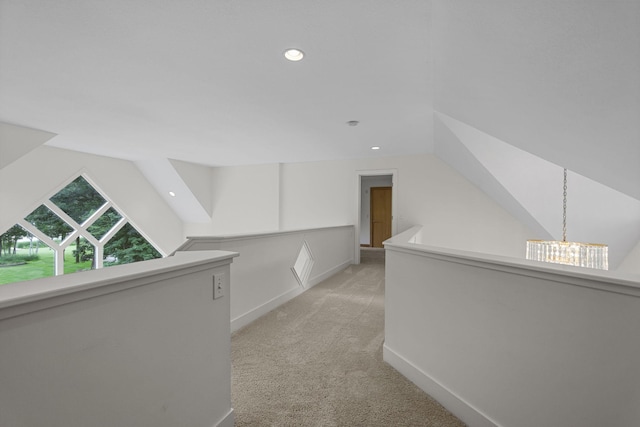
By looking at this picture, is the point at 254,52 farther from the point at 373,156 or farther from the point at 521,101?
the point at 373,156

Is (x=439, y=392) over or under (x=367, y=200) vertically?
under

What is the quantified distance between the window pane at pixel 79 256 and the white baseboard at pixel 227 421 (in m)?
6.05

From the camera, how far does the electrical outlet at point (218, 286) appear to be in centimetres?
142

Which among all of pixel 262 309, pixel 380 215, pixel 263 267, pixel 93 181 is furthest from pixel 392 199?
pixel 93 181

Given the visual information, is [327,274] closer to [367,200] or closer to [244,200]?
[244,200]

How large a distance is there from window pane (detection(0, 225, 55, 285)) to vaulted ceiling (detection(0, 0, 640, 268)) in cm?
218

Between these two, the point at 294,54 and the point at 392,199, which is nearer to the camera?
the point at 294,54

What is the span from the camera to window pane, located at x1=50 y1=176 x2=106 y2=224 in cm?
561

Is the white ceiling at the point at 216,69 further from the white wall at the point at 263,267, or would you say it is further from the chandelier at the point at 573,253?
the chandelier at the point at 573,253

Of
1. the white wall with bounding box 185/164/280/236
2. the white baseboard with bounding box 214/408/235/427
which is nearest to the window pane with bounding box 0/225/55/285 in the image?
the white wall with bounding box 185/164/280/236

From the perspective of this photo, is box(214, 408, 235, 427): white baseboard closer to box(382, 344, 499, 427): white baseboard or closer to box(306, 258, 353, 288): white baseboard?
box(382, 344, 499, 427): white baseboard

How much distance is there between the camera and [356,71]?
2.40 meters

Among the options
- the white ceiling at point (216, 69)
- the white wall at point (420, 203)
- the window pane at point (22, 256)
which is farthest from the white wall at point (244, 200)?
the window pane at point (22, 256)

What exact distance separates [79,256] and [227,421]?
6.35 metres
